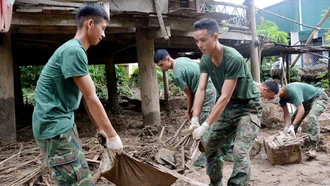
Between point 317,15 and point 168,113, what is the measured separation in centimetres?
1669

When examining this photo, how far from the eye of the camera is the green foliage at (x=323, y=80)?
14.9 m

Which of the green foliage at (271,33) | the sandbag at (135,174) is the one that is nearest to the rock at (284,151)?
the sandbag at (135,174)

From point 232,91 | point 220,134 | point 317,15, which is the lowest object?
point 220,134

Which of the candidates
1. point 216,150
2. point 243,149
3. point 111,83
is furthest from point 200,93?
point 111,83

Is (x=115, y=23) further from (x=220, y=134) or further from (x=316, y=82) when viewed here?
(x=316, y=82)

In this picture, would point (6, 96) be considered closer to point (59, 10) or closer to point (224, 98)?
point (59, 10)

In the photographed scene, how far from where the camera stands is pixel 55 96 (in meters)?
2.12

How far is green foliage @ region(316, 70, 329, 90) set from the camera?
49.0 feet

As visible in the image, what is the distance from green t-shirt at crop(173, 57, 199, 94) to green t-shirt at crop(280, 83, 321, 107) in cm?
173

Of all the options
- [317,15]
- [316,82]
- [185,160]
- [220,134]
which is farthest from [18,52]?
[317,15]

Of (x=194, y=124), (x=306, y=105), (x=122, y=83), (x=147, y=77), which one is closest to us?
(x=194, y=124)

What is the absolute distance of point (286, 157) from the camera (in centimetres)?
460

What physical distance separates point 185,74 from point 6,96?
3.50 meters

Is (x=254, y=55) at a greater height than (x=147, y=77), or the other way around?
(x=254, y=55)
